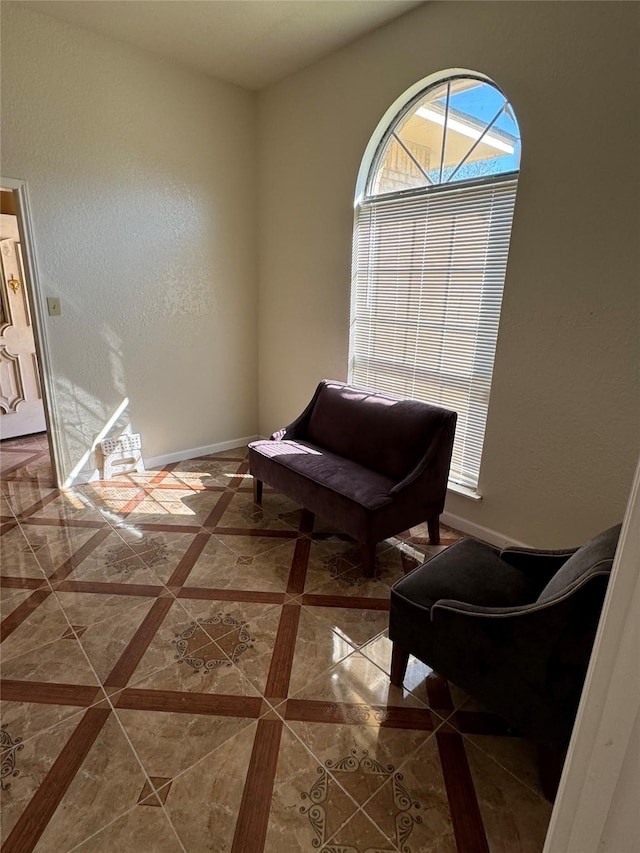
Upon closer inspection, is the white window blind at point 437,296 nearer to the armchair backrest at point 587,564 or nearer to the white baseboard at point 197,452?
the armchair backrest at point 587,564

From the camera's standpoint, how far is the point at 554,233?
2.27m

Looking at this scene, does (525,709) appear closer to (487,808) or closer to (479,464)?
(487,808)

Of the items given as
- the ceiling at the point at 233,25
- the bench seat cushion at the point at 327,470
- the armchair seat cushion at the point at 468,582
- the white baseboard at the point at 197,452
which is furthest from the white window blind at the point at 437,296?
Answer: the white baseboard at the point at 197,452

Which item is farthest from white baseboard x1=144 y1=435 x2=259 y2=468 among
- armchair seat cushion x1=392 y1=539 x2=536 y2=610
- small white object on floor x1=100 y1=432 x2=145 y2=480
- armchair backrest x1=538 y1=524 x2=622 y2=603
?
armchair backrest x1=538 y1=524 x2=622 y2=603

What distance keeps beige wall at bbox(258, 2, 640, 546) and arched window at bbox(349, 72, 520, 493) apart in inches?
5.2

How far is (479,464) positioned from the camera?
9.28 feet

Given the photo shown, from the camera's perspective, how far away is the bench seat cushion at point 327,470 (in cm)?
246

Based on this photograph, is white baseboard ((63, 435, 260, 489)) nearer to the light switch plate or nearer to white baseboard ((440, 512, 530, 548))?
the light switch plate

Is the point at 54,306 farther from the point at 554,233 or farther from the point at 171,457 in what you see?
the point at 554,233

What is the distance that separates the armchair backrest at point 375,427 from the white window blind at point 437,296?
32 centimetres

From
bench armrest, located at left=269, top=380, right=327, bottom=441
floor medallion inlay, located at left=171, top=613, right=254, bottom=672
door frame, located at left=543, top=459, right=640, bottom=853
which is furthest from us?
bench armrest, located at left=269, top=380, right=327, bottom=441

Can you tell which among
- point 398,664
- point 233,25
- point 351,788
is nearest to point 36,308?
point 233,25

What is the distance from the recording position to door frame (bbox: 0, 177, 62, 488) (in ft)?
9.58

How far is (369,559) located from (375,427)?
81 cm
